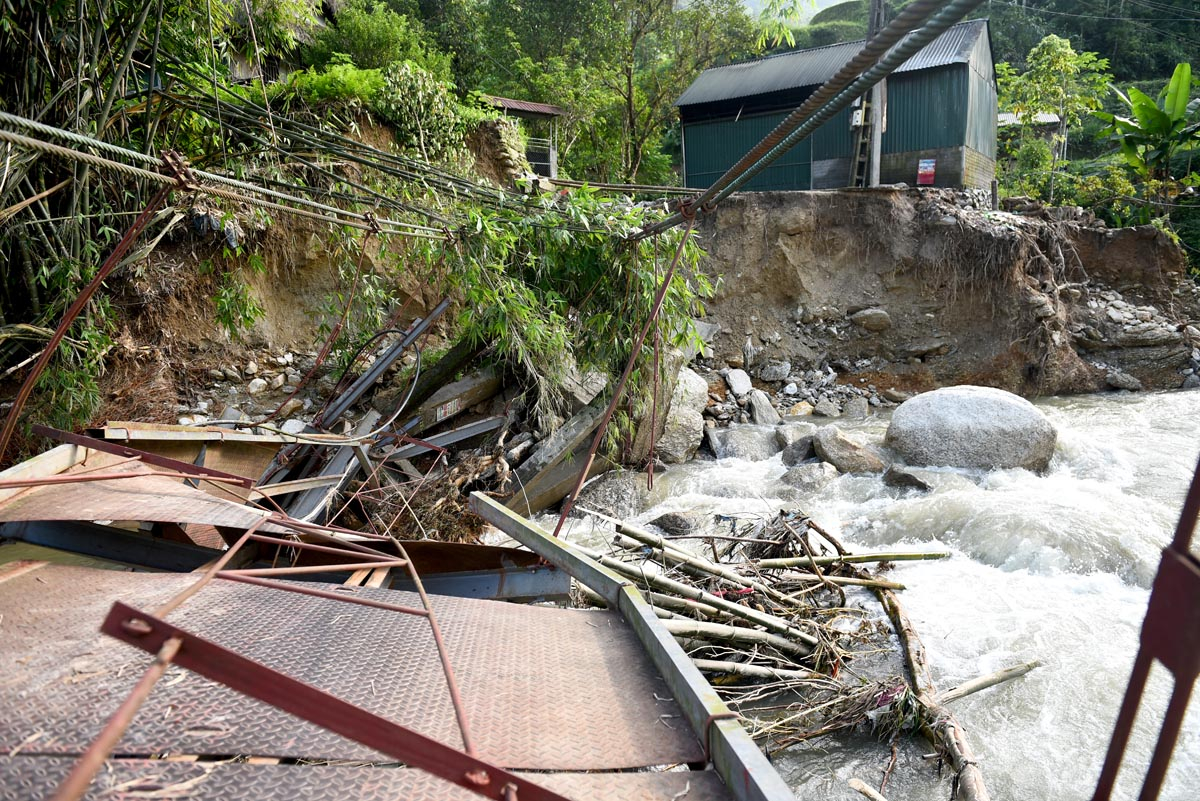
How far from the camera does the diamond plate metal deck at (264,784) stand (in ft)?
3.76

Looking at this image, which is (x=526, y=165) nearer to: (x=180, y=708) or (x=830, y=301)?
(x=830, y=301)

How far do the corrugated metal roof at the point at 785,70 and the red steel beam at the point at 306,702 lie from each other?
52.9 feet

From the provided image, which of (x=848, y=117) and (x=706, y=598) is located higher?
(x=848, y=117)

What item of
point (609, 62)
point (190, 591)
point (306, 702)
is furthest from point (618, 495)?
point (609, 62)

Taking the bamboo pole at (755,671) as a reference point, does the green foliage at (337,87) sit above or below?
above

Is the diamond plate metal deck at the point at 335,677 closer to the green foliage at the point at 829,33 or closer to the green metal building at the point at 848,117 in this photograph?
the green metal building at the point at 848,117

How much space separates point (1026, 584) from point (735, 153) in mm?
12962

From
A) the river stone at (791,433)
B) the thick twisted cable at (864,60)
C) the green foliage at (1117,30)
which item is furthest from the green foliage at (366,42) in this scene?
the green foliage at (1117,30)

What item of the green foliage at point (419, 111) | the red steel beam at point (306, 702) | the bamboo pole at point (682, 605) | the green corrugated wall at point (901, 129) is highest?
the green corrugated wall at point (901, 129)

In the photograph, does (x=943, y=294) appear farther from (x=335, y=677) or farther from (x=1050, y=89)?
(x=335, y=677)

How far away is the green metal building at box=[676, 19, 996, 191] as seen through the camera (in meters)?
13.8

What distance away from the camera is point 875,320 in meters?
11.7

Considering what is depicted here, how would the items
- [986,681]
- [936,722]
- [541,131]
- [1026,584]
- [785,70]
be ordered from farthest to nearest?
[785,70], [541,131], [1026,584], [986,681], [936,722]

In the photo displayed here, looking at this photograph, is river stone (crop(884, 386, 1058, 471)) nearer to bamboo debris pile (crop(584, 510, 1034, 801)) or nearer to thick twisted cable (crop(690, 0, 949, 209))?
bamboo debris pile (crop(584, 510, 1034, 801))
